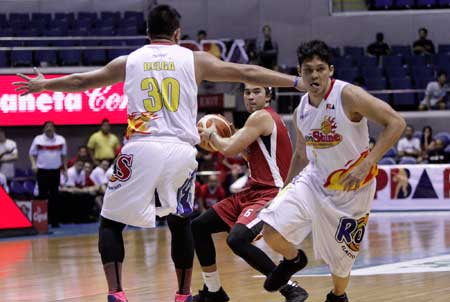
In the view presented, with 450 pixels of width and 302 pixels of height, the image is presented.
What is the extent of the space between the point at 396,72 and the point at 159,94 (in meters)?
16.7

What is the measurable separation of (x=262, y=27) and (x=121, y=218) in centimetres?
1828

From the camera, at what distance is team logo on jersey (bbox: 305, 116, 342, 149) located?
6363 mm

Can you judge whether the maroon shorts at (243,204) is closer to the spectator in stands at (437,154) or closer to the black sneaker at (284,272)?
the black sneaker at (284,272)

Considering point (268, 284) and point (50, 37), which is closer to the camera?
point (268, 284)

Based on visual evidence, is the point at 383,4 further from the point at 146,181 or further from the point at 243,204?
the point at 146,181

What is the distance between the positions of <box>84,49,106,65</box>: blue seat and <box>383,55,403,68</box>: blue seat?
6.22 m

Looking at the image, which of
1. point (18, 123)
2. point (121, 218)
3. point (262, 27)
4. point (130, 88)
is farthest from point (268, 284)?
point (262, 27)

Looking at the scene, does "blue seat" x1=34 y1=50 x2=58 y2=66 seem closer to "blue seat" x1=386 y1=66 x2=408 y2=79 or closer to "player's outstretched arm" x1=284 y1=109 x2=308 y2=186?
"blue seat" x1=386 y1=66 x2=408 y2=79

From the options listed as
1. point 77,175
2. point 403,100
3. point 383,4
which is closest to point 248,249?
point 77,175

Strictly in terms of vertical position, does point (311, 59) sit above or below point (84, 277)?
above

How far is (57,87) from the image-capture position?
6406 mm

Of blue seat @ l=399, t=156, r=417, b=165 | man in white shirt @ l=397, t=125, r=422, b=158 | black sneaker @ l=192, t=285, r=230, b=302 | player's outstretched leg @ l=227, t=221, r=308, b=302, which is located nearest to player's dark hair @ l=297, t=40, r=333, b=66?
player's outstretched leg @ l=227, t=221, r=308, b=302

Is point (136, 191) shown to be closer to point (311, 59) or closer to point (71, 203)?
point (311, 59)

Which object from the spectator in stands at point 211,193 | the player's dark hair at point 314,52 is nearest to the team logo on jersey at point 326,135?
the player's dark hair at point 314,52
